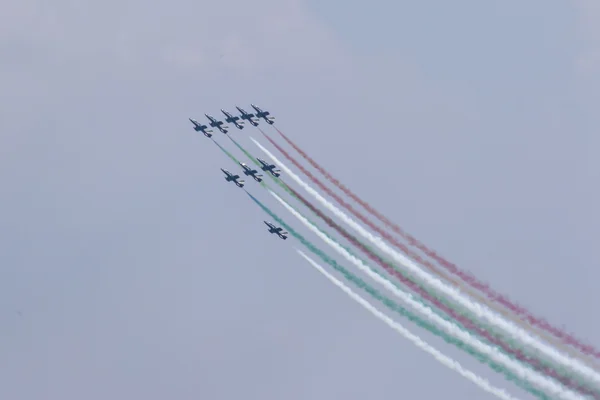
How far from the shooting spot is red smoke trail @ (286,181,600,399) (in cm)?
10181

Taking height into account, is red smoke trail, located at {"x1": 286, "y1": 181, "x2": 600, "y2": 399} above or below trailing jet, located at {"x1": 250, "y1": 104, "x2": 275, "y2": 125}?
below

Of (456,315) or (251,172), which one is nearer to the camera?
(456,315)

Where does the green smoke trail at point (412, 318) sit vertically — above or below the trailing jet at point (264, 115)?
below

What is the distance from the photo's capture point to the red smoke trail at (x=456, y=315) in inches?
4008

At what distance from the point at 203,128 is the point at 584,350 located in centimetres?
4901

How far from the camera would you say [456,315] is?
109 metres

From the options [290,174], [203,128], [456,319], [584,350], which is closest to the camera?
[584,350]

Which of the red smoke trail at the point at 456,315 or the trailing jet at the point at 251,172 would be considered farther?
the trailing jet at the point at 251,172

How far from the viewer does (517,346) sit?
10556cm

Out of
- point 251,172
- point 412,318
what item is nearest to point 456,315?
point 412,318

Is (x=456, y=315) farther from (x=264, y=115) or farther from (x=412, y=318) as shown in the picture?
(x=264, y=115)

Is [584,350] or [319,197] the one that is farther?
[319,197]

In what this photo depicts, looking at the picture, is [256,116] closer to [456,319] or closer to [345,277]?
[345,277]

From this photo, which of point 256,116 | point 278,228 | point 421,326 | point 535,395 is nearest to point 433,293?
point 421,326
